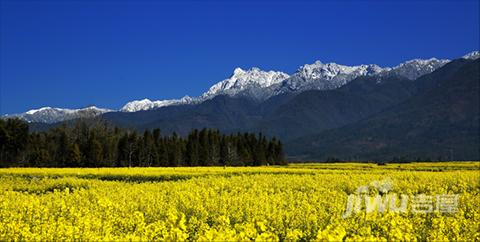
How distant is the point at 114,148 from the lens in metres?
90.5

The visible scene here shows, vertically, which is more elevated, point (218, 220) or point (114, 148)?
point (114, 148)

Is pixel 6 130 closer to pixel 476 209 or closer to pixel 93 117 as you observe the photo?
pixel 93 117

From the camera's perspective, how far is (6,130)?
8700 centimetres

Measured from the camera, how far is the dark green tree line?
85.2 metres

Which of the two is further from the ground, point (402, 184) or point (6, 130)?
point (6, 130)

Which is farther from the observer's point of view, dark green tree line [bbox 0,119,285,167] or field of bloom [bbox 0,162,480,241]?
dark green tree line [bbox 0,119,285,167]

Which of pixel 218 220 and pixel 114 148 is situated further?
pixel 114 148

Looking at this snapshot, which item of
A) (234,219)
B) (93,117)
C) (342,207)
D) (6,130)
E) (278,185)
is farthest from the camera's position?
(93,117)

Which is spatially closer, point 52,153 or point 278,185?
point 278,185

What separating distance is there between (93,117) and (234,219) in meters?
105

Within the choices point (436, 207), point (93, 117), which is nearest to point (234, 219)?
point (436, 207)

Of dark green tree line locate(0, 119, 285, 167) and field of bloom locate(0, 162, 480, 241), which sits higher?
dark green tree line locate(0, 119, 285, 167)

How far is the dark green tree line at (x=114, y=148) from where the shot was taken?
8519 centimetres

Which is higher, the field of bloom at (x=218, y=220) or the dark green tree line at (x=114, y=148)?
the dark green tree line at (x=114, y=148)
